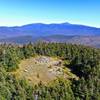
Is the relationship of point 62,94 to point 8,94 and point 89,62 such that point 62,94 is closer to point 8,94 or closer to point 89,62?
point 8,94

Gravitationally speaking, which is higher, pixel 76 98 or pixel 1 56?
pixel 1 56

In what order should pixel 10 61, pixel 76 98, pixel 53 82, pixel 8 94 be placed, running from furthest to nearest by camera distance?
1. pixel 10 61
2. pixel 53 82
3. pixel 76 98
4. pixel 8 94

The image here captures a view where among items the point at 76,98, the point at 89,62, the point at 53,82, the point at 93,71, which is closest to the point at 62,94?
the point at 76,98

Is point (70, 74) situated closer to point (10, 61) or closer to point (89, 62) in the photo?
point (89, 62)

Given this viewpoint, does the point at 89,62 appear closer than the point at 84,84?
No

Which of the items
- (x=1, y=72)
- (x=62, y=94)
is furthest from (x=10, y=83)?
(x=62, y=94)

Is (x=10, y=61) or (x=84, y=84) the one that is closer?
(x=84, y=84)

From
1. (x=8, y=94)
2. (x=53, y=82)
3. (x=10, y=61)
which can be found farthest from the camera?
(x=10, y=61)

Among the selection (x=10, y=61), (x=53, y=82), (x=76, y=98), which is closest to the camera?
(x=76, y=98)

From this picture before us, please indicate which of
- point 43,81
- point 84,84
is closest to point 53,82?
point 43,81
